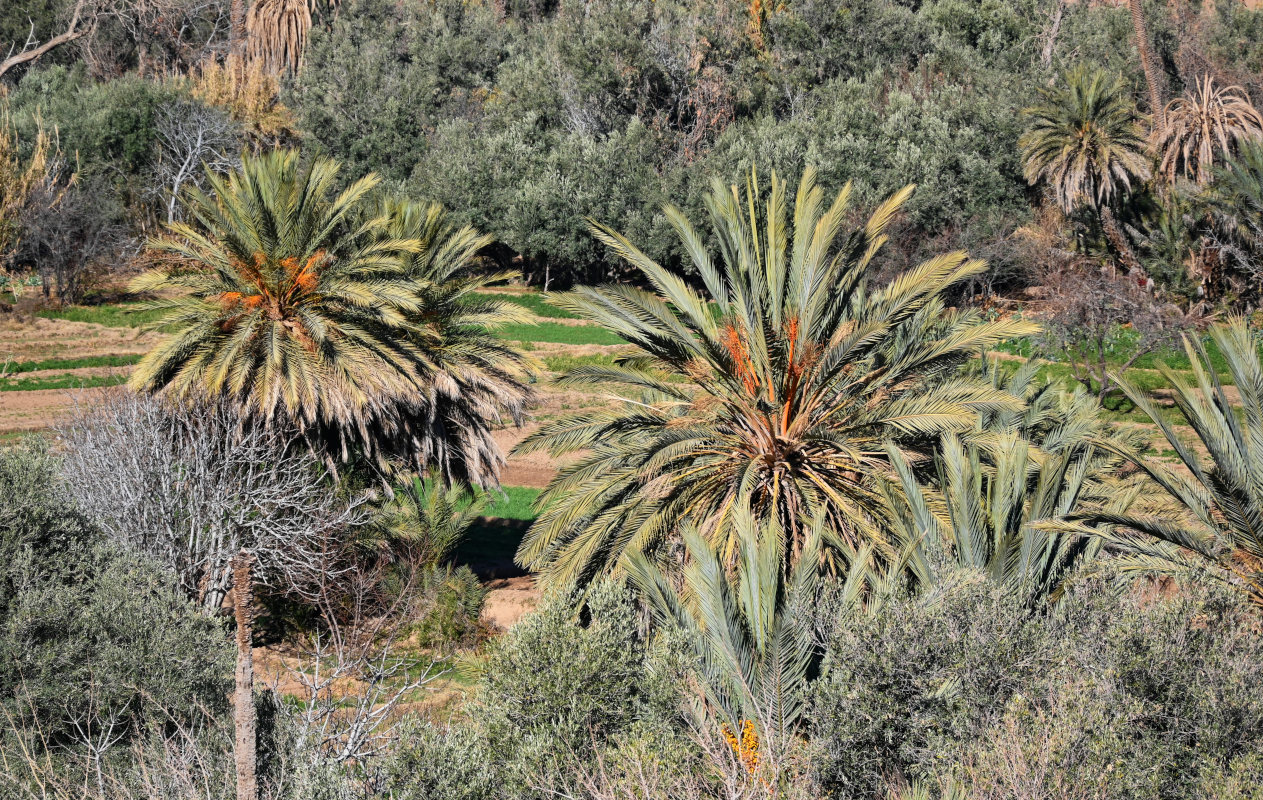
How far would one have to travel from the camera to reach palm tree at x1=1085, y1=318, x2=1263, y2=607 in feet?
30.3

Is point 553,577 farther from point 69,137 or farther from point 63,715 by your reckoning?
point 69,137

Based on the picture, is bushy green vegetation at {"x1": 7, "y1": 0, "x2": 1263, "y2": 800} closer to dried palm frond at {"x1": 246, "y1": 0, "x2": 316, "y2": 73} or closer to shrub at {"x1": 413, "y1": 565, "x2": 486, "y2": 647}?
shrub at {"x1": 413, "y1": 565, "x2": 486, "y2": 647}

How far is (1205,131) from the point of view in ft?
113

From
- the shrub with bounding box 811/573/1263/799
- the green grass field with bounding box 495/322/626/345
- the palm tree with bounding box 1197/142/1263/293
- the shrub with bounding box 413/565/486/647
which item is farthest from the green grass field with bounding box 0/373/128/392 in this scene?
the palm tree with bounding box 1197/142/1263/293

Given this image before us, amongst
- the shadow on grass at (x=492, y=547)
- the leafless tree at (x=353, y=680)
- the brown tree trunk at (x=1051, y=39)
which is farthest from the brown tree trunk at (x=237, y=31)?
the leafless tree at (x=353, y=680)

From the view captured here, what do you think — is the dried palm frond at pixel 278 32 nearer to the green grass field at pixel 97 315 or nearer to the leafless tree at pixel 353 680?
the green grass field at pixel 97 315

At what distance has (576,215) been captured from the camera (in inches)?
1660

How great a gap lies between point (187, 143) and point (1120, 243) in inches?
1409

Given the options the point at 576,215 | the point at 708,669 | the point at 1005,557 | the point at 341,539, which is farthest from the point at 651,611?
the point at 576,215

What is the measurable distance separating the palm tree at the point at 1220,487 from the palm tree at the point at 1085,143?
89.5 ft

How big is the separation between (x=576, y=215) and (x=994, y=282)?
1590cm

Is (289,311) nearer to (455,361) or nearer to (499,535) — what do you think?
(455,361)

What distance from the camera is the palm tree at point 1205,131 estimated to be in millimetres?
34062

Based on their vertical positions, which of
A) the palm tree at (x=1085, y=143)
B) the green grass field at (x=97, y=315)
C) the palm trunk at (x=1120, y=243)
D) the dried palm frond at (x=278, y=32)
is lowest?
the palm trunk at (x=1120, y=243)
